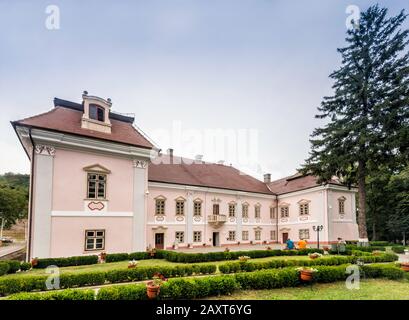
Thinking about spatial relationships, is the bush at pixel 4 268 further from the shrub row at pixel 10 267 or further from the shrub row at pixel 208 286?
the shrub row at pixel 208 286

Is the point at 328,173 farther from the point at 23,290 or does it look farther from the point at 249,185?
the point at 23,290

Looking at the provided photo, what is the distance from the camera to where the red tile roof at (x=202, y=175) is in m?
27.2

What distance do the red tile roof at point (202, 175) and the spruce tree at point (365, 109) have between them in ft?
31.3

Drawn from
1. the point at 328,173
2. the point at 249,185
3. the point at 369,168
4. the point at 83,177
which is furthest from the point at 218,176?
the point at 83,177

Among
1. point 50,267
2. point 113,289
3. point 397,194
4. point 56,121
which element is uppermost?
point 56,121

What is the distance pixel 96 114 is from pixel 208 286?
47.1 ft

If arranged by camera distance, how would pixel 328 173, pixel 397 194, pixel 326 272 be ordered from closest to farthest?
1. pixel 326 272
2. pixel 328 173
3. pixel 397 194

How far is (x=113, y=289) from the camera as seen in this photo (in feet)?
24.4

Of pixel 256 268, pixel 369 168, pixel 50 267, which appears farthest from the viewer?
pixel 369 168

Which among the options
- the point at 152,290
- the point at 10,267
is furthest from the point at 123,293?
the point at 10,267

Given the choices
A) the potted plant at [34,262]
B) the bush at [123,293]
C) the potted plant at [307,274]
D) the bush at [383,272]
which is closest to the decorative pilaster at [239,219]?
the bush at [383,272]

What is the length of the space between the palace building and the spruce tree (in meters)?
6.58

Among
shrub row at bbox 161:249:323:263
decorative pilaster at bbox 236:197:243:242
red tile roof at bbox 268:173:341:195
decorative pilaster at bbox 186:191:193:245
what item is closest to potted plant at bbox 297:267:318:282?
shrub row at bbox 161:249:323:263

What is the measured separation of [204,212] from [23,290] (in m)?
20.2
